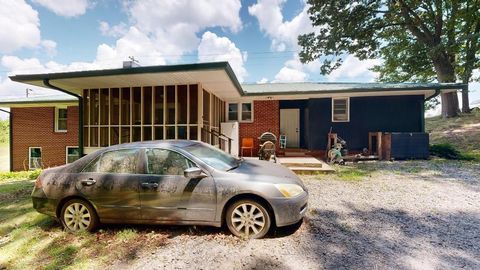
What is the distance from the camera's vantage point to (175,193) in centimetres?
342

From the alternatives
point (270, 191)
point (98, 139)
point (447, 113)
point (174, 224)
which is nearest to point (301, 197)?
point (270, 191)

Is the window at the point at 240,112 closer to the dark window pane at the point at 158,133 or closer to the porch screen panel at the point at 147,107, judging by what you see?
the porch screen panel at the point at 147,107

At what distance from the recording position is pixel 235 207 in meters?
3.32

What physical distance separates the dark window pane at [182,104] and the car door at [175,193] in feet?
15.3

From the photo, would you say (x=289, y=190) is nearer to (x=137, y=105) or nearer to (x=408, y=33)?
(x=137, y=105)

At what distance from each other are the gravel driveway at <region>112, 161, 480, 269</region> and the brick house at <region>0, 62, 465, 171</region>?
3811mm

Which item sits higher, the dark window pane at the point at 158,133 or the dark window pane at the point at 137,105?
the dark window pane at the point at 137,105

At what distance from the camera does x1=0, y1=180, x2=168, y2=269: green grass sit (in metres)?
2.95

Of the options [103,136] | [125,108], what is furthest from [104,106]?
[103,136]

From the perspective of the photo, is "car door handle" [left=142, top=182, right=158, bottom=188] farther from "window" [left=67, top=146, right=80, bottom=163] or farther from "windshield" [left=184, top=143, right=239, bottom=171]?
"window" [left=67, top=146, right=80, bottom=163]

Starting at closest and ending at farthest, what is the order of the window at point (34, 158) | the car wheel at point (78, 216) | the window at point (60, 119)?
the car wheel at point (78, 216)
the window at point (60, 119)
the window at point (34, 158)

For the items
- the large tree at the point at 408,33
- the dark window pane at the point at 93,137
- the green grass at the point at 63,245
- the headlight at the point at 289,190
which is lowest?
the green grass at the point at 63,245

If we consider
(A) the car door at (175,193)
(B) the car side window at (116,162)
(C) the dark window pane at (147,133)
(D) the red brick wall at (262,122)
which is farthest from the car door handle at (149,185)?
(D) the red brick wall at (262,122)

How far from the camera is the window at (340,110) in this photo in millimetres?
10649
